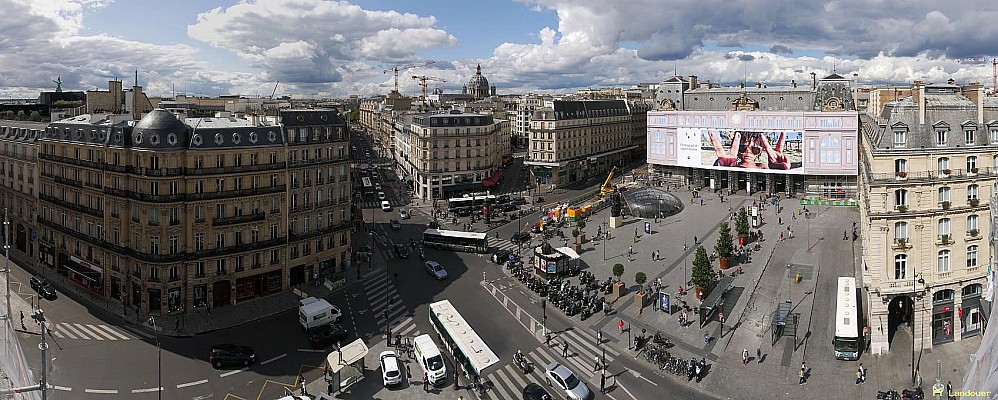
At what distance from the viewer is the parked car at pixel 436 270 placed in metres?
68.2

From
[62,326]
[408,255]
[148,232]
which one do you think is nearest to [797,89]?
[408,255]

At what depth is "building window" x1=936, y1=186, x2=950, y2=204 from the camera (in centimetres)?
4662

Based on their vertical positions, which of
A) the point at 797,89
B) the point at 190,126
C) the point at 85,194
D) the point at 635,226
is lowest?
the point at 635,226

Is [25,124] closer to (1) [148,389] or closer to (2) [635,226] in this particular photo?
(1) [148,389]

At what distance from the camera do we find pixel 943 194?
46750 millimetres

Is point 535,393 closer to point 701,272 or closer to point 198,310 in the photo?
point 701,272

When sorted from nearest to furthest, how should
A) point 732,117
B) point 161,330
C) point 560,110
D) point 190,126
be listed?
point 161,330, point 190,126, point 732,117, point 560,110

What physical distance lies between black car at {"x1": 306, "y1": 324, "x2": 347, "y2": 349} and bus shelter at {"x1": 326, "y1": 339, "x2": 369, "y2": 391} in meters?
4.89

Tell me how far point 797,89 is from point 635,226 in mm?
51269

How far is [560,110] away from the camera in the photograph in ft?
431

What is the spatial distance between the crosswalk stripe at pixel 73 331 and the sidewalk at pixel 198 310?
134 inches

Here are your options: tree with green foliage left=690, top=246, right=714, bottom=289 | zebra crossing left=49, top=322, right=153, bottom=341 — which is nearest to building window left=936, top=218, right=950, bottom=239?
tree with green foliage left=690, top=246, right=714, bottom=289

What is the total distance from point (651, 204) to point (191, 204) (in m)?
62.8

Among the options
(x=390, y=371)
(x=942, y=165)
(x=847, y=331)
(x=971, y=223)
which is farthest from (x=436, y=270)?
(x=971, y=223)
